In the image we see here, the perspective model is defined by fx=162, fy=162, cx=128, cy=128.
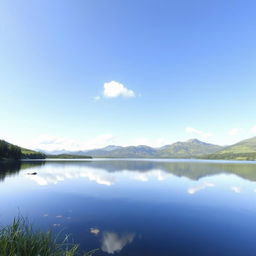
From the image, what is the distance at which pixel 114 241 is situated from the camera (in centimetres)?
1694

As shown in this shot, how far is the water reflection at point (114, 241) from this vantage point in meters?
15.4

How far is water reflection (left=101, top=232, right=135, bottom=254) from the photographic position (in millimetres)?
15366

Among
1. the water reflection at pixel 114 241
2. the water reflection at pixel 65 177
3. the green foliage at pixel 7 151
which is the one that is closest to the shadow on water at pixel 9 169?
the water reflection at pixel 65 177

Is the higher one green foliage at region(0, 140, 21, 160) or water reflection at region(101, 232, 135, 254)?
green foliage at region(0, 140, 21, 160)

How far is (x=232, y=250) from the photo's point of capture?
51.7 ft

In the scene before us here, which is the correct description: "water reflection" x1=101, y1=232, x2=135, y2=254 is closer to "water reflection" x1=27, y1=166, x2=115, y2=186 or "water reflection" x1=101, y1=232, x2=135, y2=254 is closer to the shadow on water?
"water reflection" x1=27, y1=166, x2=115, y2=186

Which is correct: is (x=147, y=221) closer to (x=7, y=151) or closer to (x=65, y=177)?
(x=65, y=177)

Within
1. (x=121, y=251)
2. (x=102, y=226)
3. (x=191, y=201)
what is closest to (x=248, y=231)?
(x=191, y=201)

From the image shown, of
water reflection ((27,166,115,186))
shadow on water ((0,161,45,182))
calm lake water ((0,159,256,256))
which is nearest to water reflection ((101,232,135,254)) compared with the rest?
calm lake water ((0,159,256,256))

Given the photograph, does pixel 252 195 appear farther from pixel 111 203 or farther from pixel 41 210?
pixel 41 210

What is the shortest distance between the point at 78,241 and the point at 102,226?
15.2 feet

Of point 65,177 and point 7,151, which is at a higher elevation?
point 7,151

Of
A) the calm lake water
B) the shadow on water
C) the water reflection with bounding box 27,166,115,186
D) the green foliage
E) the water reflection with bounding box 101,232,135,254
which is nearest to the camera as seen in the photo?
the water reflection with bounding box 101,232,135,254

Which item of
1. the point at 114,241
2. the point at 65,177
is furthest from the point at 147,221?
the point at 65,177
